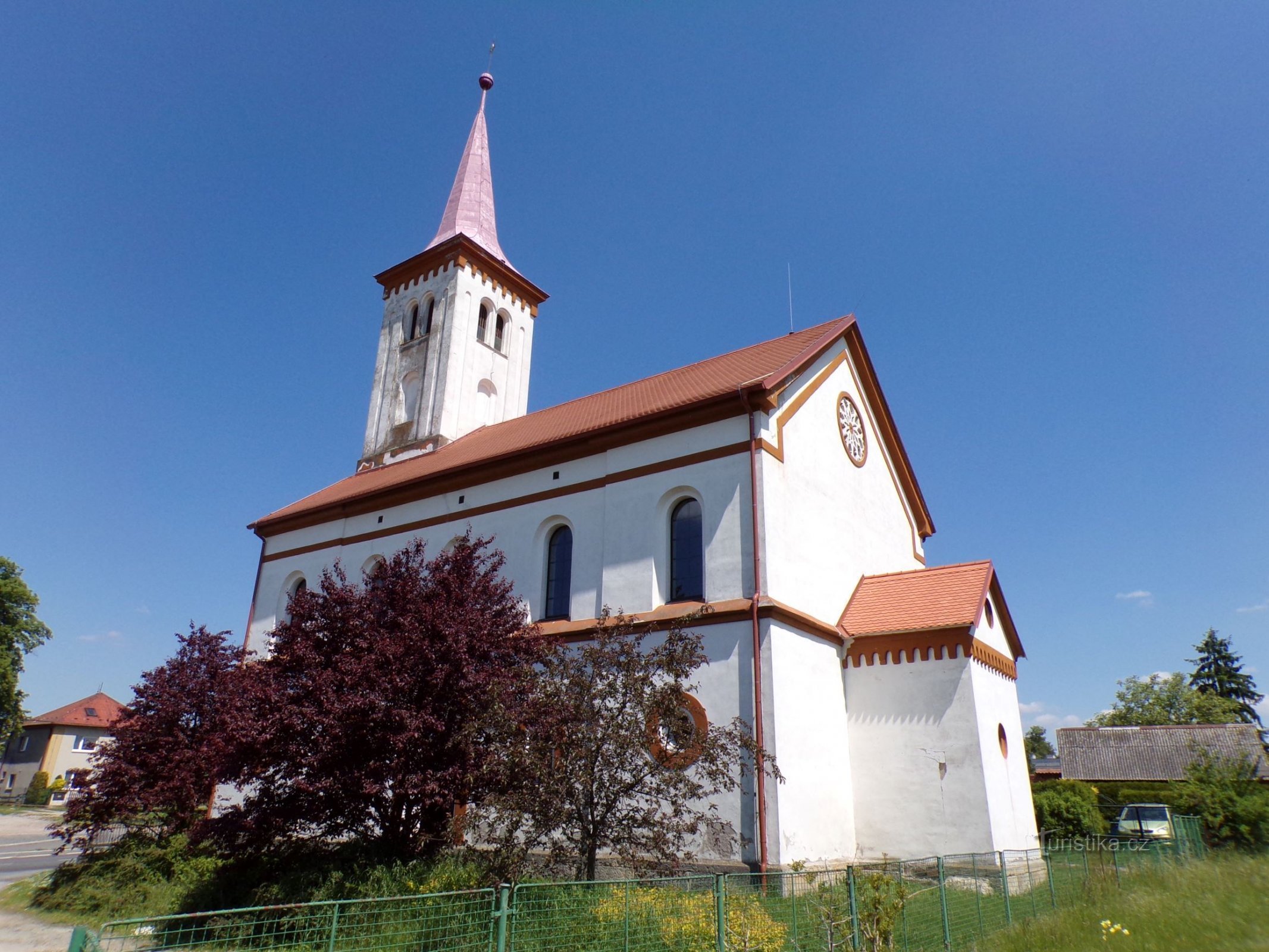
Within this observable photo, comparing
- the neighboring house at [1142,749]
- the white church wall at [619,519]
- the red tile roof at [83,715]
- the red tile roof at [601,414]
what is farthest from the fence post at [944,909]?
the red tile roof at [83,715]

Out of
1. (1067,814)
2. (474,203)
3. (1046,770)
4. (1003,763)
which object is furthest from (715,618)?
(1046,770)

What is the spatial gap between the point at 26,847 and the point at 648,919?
91.5 feet

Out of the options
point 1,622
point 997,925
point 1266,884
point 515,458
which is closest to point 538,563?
point 515,458

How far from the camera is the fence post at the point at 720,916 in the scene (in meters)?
8.20

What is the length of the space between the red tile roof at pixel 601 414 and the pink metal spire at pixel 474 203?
9101 millimetres

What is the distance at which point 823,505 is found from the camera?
17797mm

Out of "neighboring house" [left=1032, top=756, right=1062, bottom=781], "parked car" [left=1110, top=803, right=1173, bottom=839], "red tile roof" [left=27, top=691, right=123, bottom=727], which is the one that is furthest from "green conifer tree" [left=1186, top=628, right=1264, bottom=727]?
"red tile roof" [left=27, top=691, right=123, bottom=727]

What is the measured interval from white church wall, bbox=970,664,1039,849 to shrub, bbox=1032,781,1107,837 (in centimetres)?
716

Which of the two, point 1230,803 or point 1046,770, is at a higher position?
point 1046,770

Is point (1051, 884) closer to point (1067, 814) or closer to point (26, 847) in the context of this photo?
point (1067, 814)

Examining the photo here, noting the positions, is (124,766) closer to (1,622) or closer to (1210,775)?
(1210,775)

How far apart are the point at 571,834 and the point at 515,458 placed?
9986mm

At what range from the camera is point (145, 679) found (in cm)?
1841

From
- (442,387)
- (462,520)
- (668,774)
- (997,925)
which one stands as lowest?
(997,925)
